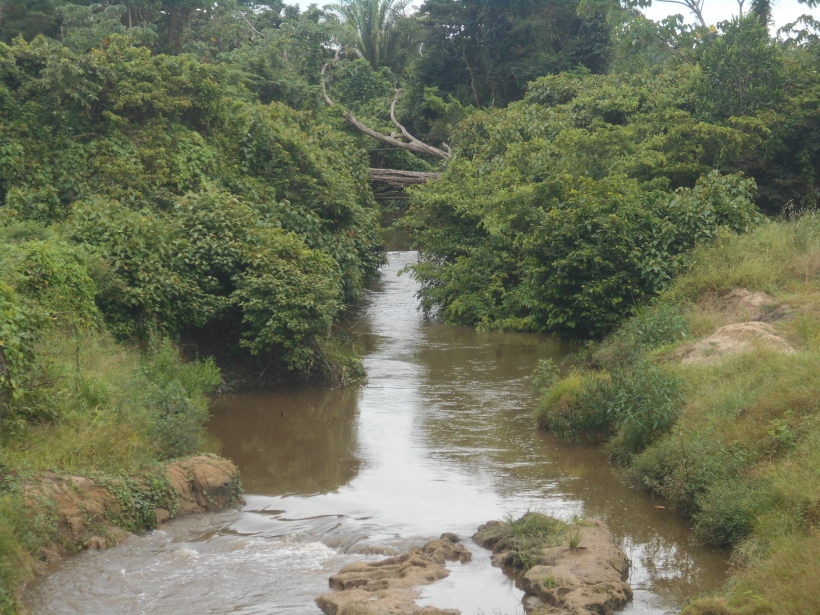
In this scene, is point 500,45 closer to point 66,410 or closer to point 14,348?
point 66,410

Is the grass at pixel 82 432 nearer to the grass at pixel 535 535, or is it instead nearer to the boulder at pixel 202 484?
the boulder at pixel 202 484

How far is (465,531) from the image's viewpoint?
8172 millimetres

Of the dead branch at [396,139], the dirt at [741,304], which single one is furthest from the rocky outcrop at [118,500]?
the dead branch at [396,139]

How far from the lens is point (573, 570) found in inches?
271

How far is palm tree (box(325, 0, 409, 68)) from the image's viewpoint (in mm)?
40031

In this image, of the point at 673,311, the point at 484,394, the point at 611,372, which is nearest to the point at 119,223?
the point at 484,394

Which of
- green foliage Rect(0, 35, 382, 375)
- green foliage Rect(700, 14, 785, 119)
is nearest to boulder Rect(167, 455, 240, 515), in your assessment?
green foliage Rect(0, 35, 382, 375)

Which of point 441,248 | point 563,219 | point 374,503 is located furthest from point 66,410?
point 441,248

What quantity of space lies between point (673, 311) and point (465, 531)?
248 inches

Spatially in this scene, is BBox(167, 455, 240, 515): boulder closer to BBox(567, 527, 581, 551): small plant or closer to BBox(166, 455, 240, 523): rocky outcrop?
BBox(166, 455, 240, 523): rocky outcrop

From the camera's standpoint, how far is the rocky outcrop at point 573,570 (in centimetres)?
636

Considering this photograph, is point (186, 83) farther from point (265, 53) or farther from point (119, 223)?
point (265, 53)

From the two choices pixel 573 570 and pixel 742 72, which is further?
pixel 742 72

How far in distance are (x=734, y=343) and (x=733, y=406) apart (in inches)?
82.8
